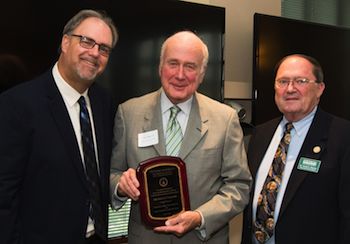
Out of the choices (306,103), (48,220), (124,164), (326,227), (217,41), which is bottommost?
(326,227)

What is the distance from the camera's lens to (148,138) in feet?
6.68

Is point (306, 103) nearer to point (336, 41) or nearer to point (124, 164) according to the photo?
point (124, 164)

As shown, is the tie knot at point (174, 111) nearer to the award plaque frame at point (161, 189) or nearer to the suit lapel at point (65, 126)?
the award plaque frame at point (161, 189)

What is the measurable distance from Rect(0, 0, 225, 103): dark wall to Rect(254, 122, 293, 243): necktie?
1.05 meters

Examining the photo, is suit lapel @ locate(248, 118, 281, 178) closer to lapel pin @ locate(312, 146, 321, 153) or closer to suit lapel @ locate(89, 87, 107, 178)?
lapel pin @ locate(312, 146, 321, 153)

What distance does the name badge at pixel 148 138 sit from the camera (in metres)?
2.03

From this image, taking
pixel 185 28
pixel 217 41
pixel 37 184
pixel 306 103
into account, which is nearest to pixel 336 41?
pixel 217 41

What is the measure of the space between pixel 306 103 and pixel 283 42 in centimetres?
159

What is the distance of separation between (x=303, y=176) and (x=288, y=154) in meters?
0.18

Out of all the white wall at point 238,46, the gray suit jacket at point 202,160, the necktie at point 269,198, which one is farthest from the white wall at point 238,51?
the gray suit jacket at point 202,160

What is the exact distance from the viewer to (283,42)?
374cm

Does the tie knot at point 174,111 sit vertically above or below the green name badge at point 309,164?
above

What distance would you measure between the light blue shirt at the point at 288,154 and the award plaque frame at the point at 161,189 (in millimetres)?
593

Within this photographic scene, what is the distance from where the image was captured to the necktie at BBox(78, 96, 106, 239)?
6.19 ft
